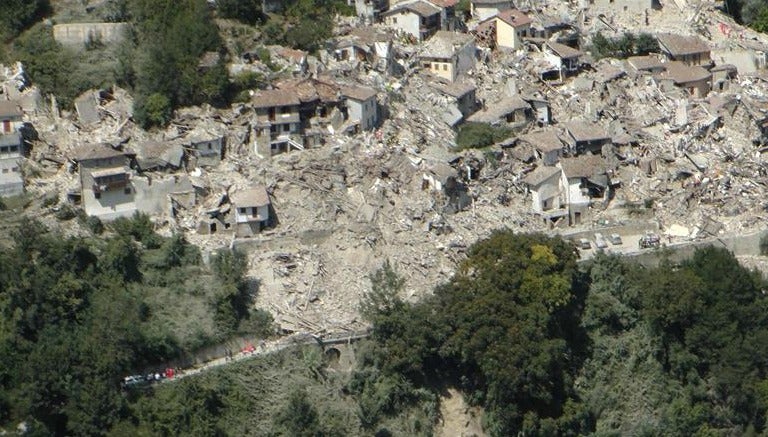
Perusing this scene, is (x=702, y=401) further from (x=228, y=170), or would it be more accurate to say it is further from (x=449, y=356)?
(x=228, y=170)

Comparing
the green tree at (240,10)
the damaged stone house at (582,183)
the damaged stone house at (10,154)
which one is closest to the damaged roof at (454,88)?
the damaged stone house at (582,183)

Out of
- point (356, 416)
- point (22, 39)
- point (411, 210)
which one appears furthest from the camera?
point (22, 39)

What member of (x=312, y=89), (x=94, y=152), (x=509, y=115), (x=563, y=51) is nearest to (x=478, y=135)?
(x=509, y=115)

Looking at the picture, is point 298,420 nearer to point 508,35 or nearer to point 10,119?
point 10,119

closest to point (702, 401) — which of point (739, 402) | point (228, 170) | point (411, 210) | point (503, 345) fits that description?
point (739, 402)

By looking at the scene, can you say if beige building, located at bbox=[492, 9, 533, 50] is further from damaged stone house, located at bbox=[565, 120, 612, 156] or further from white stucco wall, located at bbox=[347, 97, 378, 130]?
white stucco wall, located at bbox=[347, 97, 378, 130]
